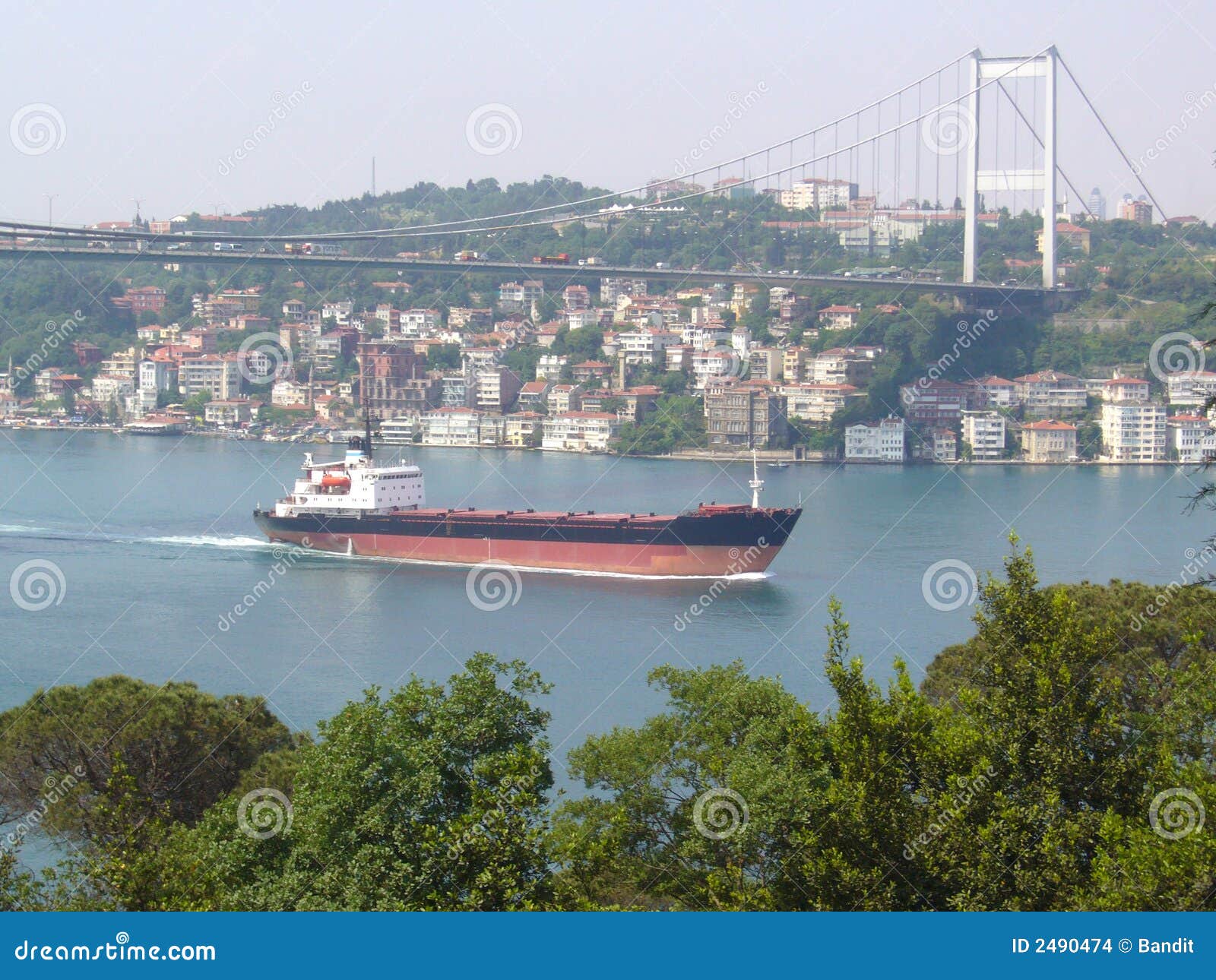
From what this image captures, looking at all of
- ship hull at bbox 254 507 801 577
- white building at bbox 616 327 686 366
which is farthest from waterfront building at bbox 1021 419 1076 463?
ship hull at bbox 254 507 801 577

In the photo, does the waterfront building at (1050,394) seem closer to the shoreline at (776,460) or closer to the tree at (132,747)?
the shoreline at (776,460)

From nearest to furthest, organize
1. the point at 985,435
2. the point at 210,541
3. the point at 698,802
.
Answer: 1. the point at 698,802
2. the point at 210,541
3. the point at 985,435

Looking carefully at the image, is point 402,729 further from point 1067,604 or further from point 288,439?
point 288,439

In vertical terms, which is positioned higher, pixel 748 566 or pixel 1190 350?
pixel 1190 350

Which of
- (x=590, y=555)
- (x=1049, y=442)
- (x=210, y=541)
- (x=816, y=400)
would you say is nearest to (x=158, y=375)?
(x=816, y=400)

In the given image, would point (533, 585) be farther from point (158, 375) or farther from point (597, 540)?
point (158, 375)

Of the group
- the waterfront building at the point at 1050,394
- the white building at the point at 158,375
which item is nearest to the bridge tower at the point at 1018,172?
the waterfront building at the point at 1050,394

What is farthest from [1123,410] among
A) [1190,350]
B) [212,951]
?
[212,951]
